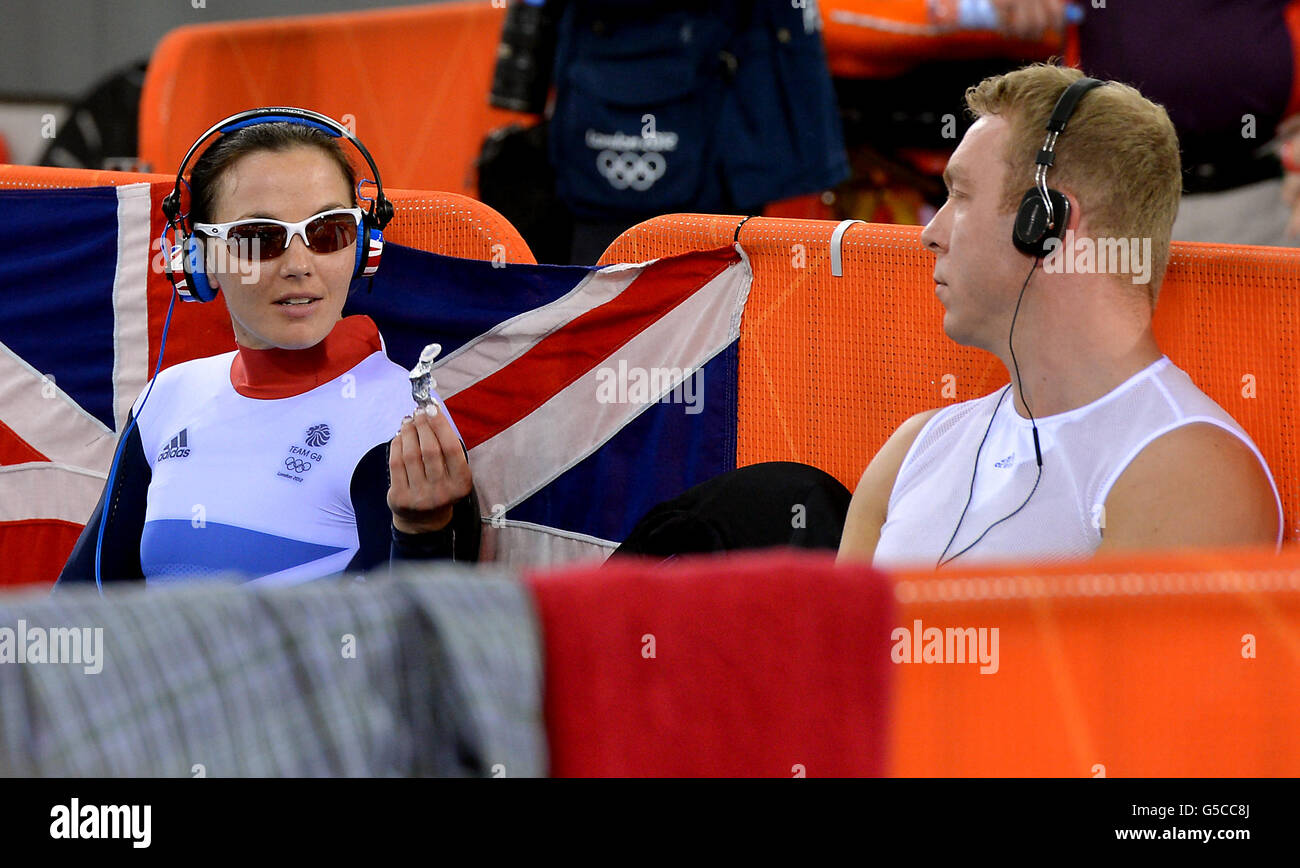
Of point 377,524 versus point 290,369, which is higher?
point 290,369

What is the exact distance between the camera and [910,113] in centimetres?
412

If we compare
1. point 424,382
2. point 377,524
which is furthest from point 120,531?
point 424,382

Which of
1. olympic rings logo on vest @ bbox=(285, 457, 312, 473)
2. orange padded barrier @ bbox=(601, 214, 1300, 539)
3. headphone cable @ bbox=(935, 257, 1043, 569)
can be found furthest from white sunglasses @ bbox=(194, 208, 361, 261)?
headphone cable @ bbox=(935, 257, 1043, 569)

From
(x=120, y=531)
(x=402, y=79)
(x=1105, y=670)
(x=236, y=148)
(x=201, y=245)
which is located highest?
(x=402, y=79)

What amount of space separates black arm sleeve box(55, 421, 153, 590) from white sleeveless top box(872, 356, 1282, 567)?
113cm

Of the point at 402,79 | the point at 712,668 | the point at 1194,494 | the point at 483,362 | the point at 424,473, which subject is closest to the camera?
the point at 712,668

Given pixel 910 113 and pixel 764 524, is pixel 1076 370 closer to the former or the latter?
pixel 764 524

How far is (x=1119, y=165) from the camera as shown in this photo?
1909 mm

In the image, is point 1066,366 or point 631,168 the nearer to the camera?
point 1066,366

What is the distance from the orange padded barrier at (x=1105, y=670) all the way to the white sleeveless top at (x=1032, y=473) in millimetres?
765

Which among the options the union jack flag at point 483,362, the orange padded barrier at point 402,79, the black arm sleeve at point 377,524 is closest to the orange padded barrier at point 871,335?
the union jack flag at point 483,362

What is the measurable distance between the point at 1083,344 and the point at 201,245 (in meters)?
1.29

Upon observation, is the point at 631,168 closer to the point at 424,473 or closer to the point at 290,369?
the point at 290,369

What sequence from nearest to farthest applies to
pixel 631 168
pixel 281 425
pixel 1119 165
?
pixel 1119 165
pixel 281 425
pixel 631 168
